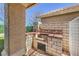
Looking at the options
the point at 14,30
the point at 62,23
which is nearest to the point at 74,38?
the point at 62,23

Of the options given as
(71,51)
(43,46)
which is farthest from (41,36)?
(71,51)

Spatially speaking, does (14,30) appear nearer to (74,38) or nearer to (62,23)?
(62,23)

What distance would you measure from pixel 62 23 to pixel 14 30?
83 cm

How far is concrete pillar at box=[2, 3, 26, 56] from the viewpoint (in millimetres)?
3215

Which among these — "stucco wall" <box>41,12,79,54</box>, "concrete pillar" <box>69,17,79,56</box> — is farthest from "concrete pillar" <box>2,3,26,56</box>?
"concrete pillar" <box>69,17,79,56</box>

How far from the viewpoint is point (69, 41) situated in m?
3.20

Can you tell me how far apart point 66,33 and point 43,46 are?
46 centimetres

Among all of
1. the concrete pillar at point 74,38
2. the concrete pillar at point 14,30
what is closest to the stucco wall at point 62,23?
the concrete pillar at point 74,38

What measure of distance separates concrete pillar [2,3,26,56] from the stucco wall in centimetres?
38

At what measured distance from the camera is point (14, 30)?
3.24m

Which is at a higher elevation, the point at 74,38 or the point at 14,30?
the point at 14,30

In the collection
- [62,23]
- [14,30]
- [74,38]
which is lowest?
[74,38]

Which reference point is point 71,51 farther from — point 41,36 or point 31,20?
point 31,20

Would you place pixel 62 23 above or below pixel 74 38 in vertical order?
above
